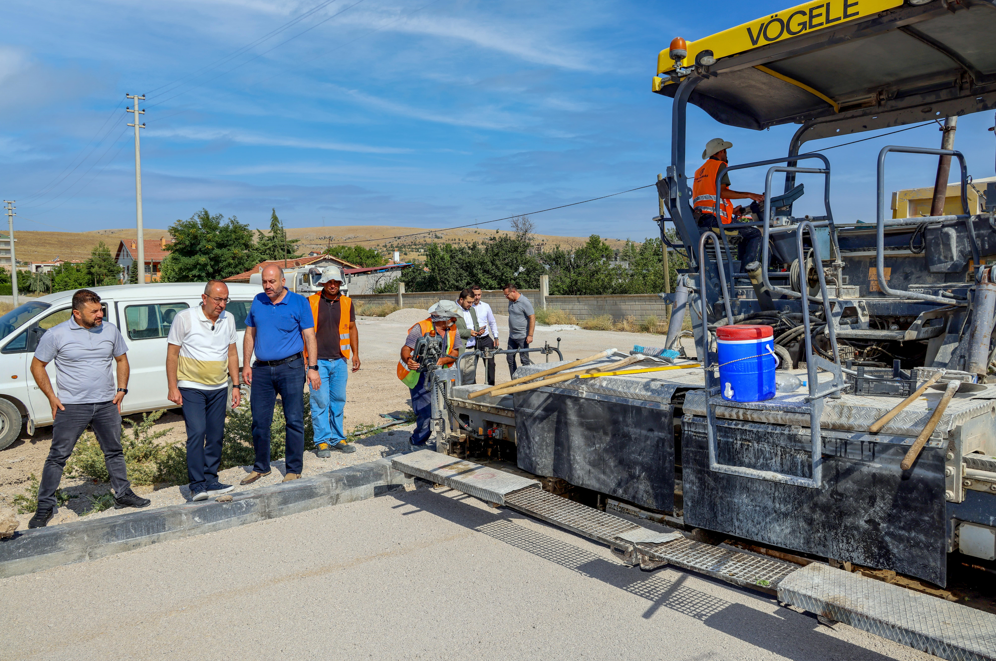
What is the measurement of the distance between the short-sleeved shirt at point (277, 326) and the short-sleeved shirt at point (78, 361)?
1.16 m

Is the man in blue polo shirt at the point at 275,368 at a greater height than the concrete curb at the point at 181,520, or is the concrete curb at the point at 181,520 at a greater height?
the man in blue polo shirt at the point at 275,368

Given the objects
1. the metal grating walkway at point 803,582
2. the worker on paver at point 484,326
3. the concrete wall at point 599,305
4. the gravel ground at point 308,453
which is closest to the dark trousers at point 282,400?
the gravel ground at point 308,453

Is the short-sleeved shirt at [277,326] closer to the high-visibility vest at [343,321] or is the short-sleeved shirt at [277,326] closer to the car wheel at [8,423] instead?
the high-visibility vest at [343,321]

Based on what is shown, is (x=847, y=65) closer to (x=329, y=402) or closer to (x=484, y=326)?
(x=329, y=402)

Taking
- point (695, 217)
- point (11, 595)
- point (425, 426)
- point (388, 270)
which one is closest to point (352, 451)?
point (425, 426)

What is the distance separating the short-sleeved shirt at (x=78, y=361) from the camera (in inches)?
211

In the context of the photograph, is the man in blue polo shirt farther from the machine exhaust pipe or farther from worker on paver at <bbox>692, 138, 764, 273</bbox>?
worker on paver at <bbox>692, 138, 764, 273</bbox>

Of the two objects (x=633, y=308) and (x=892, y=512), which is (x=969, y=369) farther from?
(x=633, y=308)

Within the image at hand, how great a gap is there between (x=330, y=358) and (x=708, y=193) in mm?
4033

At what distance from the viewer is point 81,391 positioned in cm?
536

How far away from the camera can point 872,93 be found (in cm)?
507

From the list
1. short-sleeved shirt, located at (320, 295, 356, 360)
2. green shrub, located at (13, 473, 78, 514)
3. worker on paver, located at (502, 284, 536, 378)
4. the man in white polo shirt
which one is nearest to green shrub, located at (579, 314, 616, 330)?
worker on paver, located at (502, 284, 536, 378)

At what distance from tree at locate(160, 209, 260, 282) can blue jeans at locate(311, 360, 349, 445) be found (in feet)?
126

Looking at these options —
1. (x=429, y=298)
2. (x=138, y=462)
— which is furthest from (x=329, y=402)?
(x=429, y=298)
